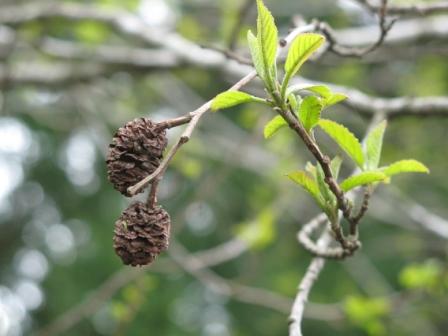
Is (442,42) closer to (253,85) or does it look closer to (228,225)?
(253,85)

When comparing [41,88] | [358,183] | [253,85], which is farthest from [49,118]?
[358,183]

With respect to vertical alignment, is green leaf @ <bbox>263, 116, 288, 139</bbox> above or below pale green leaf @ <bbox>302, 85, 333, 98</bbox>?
below

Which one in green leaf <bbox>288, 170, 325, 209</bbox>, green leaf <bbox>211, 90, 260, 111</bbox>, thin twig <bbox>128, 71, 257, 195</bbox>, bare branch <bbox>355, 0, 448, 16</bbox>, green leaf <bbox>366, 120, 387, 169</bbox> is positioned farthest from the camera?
bare branch <bbox>355, 0, 448, 16</bbox>

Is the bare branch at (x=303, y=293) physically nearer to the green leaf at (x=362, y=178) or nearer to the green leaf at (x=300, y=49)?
the green leaf at (x=362, y=178)

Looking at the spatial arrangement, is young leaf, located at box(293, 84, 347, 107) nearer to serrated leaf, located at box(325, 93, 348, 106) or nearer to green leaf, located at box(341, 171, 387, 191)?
serrated leaf, located at box(325, 93, 348, 106)

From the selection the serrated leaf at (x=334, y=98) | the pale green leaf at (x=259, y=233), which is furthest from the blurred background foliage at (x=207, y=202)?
the serrated leaf at (x=334, y=98)

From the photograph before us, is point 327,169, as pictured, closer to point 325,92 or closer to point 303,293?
point 325,92

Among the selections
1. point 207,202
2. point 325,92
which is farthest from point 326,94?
point 207,202

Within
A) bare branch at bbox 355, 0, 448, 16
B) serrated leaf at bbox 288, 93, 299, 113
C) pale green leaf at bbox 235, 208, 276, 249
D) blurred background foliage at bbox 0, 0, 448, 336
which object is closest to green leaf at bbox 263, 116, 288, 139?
serrated leaf at bbox 288, 93, 299, 113
